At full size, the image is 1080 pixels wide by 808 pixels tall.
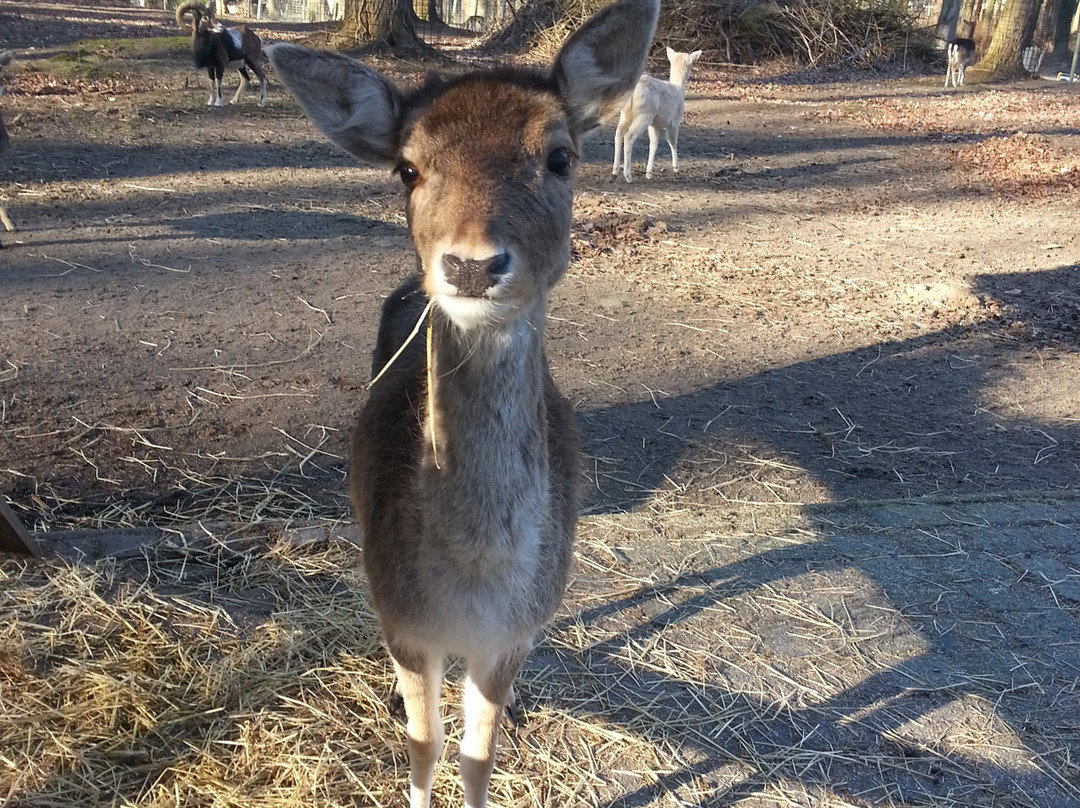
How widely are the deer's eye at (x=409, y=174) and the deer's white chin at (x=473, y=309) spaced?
1.49 ft

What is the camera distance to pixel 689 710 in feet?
11.8

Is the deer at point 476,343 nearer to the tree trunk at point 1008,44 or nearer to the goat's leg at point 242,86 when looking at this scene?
the goat's leg at point 242,86

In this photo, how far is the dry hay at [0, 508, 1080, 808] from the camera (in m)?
3.20

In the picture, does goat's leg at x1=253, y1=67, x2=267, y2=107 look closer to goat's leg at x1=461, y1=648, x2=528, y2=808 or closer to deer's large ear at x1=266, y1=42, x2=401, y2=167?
deer's large ear at x1=266, y1=42, x2=401, y2=167

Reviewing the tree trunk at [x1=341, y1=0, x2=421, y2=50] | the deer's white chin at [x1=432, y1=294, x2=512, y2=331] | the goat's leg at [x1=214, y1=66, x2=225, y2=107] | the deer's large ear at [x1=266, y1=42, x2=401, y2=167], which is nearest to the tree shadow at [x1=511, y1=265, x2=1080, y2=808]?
the deer's white chin at [x1=432, y1=294, x2=512, y2=331]

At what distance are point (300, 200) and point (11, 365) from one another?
14.4ft

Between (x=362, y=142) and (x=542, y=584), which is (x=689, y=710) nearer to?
(x=542, y=584)

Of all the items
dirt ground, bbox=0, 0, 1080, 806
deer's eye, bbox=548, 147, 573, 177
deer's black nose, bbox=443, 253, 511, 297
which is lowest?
dirt ground, bbox=0, 0, 1080, 806

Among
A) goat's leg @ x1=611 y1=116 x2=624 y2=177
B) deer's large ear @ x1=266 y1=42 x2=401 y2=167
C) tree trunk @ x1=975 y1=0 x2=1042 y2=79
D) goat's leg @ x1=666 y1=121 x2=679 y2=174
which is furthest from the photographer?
tree trunk @ x1=975 y1=0 x2=1042 y2=79

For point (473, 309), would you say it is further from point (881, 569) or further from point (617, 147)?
point (617, 147)

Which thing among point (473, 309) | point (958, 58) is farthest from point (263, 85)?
point (958, 58)

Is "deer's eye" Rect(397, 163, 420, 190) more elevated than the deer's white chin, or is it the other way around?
"deer's eye" Rect(397, 163, 420, 190)

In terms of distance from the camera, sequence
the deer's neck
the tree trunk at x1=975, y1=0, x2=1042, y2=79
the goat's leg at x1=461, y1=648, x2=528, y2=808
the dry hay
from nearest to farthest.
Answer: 1. the deer's neck
2. the goat's leg at x1=461, y1=648, x2=528, y2=808
3. the dry hay
4. the tree trunk at x1=975, y1=0, x2=1042, y2=79

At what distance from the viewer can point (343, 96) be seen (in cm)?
266
